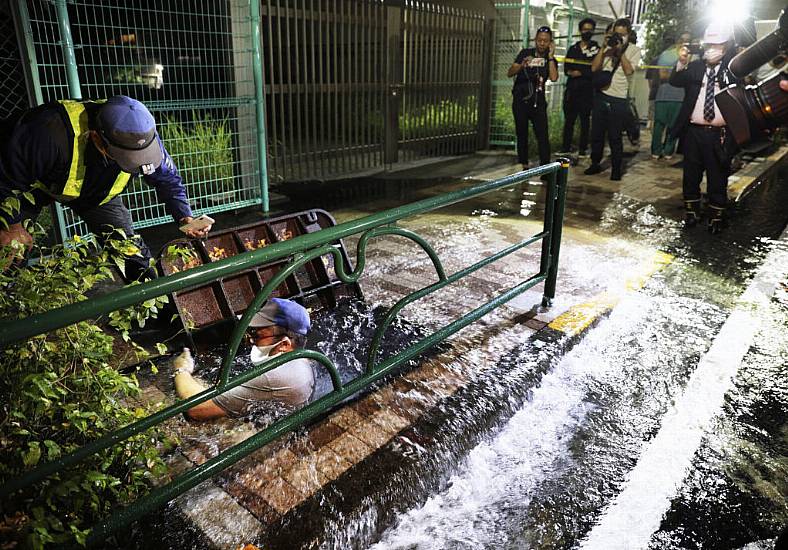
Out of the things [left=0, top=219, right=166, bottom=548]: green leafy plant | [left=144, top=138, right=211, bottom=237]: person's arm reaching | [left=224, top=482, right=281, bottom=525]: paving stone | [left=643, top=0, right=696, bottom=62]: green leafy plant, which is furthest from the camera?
[left=643, top=0, right=696, bottom=62]: green leafy plant

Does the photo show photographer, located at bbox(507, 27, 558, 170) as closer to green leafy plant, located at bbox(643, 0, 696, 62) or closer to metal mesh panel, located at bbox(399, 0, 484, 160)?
metal mesh panel, located at bbox(399, 0, 484, 160)

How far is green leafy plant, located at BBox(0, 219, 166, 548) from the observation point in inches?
75.1

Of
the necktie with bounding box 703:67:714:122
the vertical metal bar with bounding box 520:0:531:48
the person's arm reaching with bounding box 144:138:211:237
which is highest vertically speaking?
the vertical metal bar with bounding box 520:0:531:48

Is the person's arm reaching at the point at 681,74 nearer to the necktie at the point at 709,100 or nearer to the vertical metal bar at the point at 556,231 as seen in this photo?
the necktie at the point at 709,100

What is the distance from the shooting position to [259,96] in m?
6.46

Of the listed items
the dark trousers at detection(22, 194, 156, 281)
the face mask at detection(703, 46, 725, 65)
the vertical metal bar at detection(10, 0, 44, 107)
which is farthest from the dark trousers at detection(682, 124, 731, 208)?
the vertical metal bar at detection(10, 0, 44, 107)

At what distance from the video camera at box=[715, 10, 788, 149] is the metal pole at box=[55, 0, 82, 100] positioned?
6170 millimetres

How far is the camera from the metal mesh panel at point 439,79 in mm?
9461

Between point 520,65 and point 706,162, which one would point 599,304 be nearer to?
point 706,162

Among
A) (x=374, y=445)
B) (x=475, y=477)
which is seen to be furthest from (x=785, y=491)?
(x=374, y=445)

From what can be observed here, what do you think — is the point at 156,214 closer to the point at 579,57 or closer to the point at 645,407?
the point at 645,407

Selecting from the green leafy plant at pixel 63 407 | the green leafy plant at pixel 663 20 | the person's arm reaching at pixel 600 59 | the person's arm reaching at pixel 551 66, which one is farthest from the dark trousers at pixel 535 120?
the green leafy plant at pixel 63 407

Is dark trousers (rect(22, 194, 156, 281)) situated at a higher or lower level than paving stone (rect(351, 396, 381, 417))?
higher

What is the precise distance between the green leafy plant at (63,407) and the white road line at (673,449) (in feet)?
6.27
